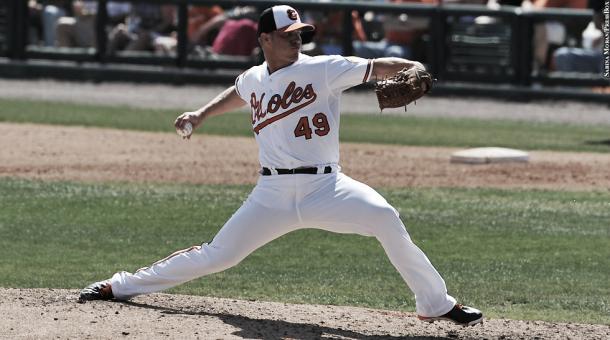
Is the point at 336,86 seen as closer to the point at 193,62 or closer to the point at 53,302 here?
the point at 53,302

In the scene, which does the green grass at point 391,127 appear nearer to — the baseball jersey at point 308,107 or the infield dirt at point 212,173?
the infield dirt at point 212,173

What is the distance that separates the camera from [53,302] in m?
7.04

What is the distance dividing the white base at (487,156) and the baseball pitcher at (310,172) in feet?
24.6

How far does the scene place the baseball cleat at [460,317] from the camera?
641 centimetres

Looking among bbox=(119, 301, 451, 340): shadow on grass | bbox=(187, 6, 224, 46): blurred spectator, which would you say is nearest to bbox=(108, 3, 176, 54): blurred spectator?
bbox=(187, 6, 224, 46): blurred spectator

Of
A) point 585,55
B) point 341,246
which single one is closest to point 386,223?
point 341,246

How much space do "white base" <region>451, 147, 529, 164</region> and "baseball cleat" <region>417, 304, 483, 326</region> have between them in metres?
7.49

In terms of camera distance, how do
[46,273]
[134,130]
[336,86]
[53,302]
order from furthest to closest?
1. [134,130]
2. [46,273]
3. [53,302]
4. [336,86]

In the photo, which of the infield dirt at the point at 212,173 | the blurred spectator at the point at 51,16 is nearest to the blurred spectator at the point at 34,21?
the blurred spectator at the point at 51,16

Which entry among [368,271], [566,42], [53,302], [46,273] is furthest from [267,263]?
[566,42]

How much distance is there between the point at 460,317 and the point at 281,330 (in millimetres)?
884

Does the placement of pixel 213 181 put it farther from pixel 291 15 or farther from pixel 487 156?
pixel 291 15

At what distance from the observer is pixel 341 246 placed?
975 cm

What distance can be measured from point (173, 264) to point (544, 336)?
1.92 meters
